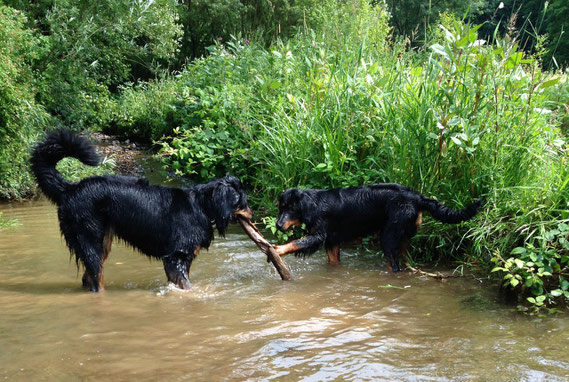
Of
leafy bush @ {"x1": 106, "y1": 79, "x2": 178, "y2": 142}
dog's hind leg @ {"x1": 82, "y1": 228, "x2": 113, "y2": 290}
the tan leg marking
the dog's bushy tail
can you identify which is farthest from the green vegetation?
leafy bush @ {"x1": 106, "y1": 79, "x2": 178, "y2": 142}

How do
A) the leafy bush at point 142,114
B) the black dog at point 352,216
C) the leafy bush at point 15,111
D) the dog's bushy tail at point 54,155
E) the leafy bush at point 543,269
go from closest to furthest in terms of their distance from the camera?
the leafy bush at point 543,269 → the dog's bushy tail at point 54,155 → the black dog at point 352,216 → the leafy bush at point 15,111 → the leafy bush at point 142,114

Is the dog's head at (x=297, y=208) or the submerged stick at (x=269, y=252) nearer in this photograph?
the submerged stick at (x=269, y=252)

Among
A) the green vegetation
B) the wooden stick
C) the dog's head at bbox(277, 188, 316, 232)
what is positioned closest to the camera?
the green vegetation

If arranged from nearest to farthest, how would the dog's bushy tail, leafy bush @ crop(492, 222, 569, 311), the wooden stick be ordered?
leafy bush @ crop(492, 222, 569, 311) → the dog's bushy tail → the wooden stick

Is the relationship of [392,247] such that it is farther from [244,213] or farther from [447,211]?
[244,213]

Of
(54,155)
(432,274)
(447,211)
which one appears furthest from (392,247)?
(54,155)

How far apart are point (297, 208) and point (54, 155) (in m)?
2.52

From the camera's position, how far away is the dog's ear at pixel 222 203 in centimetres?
521

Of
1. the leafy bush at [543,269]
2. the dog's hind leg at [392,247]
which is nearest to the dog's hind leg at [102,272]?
the dog's hind leg at [392,247]

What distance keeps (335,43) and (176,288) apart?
17.6 ft

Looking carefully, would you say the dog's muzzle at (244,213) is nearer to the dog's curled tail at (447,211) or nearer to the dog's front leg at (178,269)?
the dog's front leg at (178,269)

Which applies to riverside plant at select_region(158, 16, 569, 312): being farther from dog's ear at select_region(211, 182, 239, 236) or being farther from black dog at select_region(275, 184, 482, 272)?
dog's ear at select_region(211, 182, 239, 236)

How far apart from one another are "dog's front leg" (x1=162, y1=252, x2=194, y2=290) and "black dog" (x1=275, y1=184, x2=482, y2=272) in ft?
3.16

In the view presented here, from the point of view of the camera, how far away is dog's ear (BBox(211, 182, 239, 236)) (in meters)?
5.21
